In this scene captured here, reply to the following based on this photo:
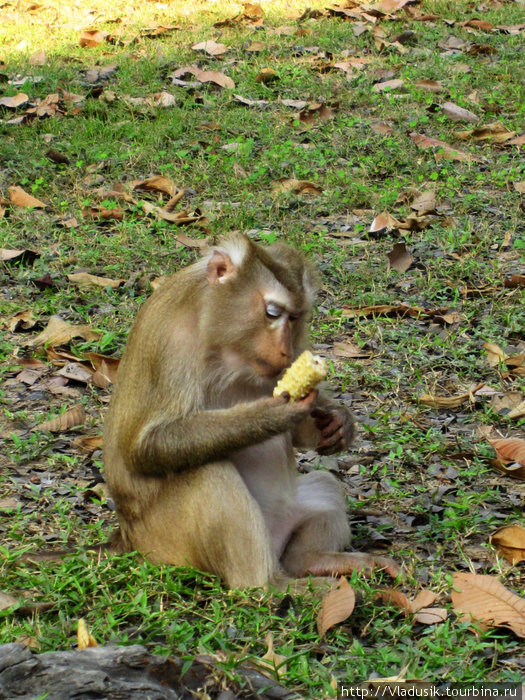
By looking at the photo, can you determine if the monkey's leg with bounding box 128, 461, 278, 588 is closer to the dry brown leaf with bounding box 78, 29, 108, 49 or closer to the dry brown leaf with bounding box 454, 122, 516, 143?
the dry brown leaf with bounding box 454, 122, 516, 143

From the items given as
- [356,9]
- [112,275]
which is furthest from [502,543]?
[356,9]

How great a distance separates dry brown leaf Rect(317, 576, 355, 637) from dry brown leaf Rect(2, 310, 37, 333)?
2.98m

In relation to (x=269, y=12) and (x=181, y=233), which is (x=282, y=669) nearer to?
(x=181, y=233)

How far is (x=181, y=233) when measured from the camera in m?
6.68

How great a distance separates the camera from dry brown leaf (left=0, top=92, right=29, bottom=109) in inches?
327

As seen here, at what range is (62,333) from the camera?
564cm

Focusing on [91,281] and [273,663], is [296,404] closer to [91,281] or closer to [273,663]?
[273,663]

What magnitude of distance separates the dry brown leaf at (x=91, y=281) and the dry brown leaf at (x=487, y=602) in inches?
130

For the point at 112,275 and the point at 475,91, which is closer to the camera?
the point at 112,275

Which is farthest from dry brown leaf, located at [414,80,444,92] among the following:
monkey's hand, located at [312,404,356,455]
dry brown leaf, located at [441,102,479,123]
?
monkey's hand, located at [312,404,356,455]

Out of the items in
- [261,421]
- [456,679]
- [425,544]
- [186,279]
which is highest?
[186,279]

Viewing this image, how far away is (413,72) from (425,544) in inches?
239

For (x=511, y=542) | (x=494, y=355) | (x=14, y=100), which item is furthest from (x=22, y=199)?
(x=511, y=542)

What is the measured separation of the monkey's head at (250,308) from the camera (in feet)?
12.1
